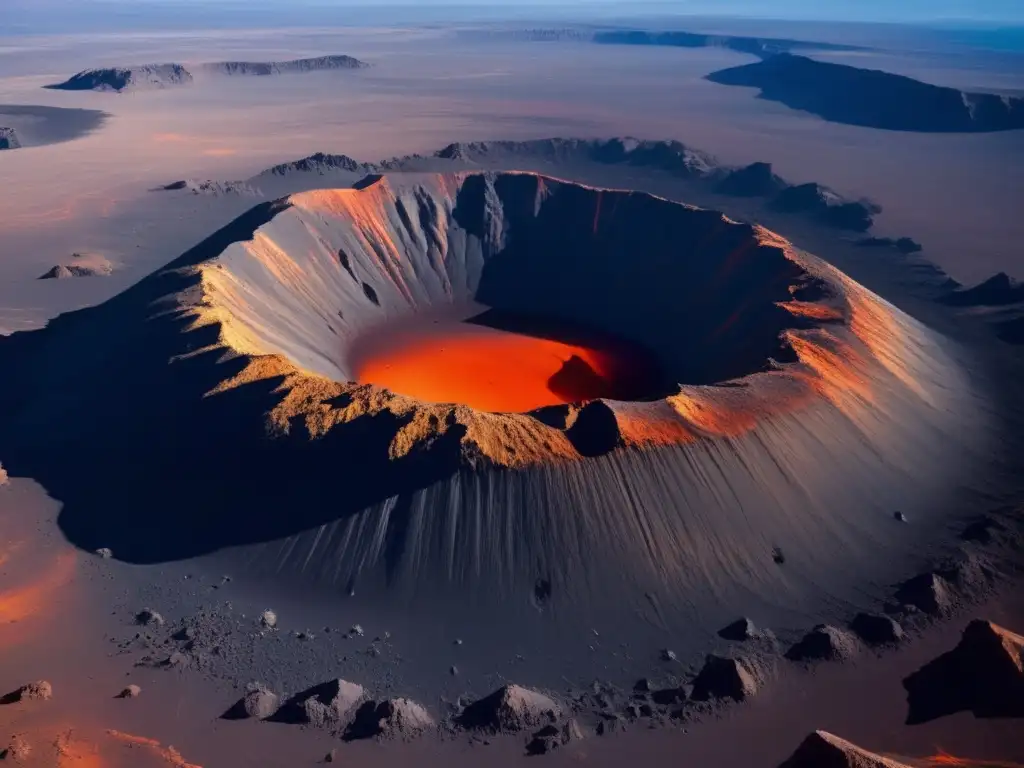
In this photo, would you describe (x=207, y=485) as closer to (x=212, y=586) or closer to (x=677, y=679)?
(x=212, y=586)

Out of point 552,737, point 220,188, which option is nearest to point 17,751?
point 552,737

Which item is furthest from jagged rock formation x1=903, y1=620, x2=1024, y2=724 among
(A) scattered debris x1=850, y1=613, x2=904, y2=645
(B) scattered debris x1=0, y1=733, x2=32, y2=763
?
(B) scattered debris x1=0, y1=733, x2=32, y2=763

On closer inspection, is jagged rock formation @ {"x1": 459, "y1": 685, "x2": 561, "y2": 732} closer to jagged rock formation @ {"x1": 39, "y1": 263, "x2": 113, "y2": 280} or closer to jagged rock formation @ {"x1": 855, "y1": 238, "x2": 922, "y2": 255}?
jagged rock formation @ {"x1": 39, "y1": 263, "x2": 113, "y2": 280}

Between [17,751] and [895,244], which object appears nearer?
[17,751]

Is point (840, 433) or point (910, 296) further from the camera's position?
point (910, 296)

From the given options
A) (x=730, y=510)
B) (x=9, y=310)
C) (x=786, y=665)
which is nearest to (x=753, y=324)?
(x=730, y=510)

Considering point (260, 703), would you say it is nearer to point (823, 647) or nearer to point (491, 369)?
point (823, 647)
